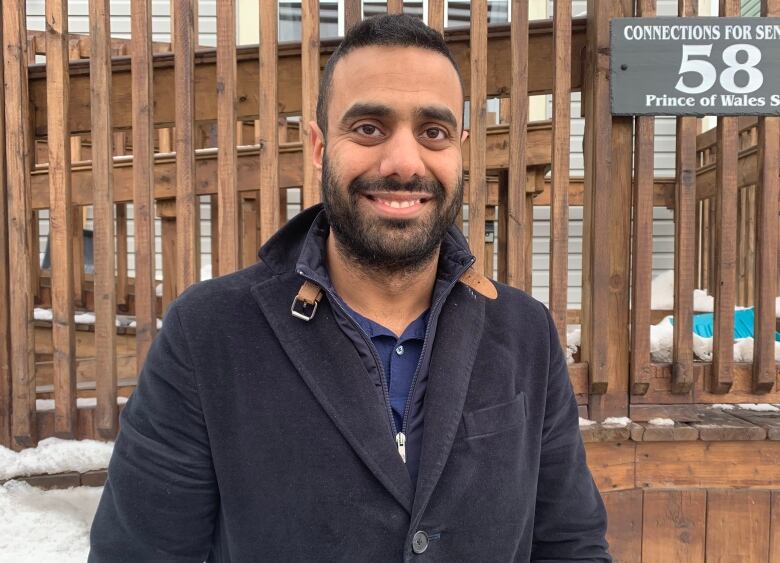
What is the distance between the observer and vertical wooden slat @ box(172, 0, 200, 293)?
8.98 ft

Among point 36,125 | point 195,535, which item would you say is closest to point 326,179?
point 195,535

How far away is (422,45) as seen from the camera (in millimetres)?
1521

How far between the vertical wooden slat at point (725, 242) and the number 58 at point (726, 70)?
13 cm

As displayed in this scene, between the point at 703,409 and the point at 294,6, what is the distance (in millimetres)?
5815

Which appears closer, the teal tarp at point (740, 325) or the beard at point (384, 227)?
the beard at point (384, 227)

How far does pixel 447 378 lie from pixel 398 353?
4.8 inches

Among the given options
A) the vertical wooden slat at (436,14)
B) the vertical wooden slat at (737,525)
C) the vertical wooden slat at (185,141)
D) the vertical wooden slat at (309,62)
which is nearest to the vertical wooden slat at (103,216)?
the vertical wooden slat at (185,141)

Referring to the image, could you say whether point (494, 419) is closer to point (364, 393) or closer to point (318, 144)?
point (364, 393)

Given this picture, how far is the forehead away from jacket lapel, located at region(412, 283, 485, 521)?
42 centimetres

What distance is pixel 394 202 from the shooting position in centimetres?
144

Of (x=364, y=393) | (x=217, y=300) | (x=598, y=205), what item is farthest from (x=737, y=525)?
(x=217, y=300)

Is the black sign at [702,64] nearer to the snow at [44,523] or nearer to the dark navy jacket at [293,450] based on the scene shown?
the dark navy jacket at [293,450]

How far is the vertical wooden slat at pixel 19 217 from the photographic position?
273cm

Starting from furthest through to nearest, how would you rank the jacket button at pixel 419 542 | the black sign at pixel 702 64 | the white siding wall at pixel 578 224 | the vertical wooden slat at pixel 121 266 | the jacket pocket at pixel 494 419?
the white siding wall at pixel 578 224 < the vertical wooden slat at pixel 121 266 < the black sign at pixel 702 64 < the jacket pocket at pixel 494 419 < the jacket button at pixel 419 542
